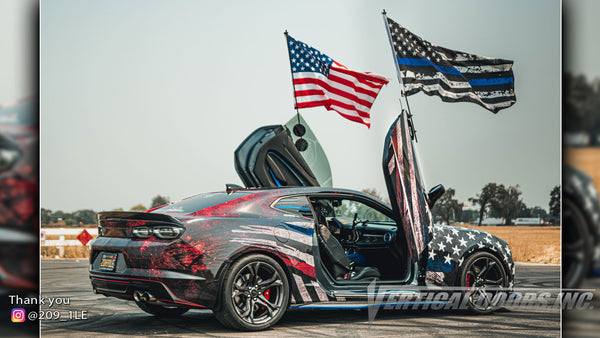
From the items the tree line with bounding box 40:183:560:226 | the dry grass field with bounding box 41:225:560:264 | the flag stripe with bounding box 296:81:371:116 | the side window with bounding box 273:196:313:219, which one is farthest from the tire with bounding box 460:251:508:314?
the tree line with bounding box 40:183:560:226

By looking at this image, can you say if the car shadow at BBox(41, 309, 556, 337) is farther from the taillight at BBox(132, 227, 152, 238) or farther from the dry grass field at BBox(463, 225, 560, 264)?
Result: the dry grass field at BBox(463, 225, 560, 264)

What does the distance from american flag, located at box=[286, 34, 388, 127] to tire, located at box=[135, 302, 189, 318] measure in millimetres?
6227

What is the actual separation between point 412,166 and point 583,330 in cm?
388

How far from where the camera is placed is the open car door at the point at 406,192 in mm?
6312

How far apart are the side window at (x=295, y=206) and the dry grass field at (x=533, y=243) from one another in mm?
8638

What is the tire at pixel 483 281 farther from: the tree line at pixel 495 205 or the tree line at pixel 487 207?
the tree line at pixel 495 205

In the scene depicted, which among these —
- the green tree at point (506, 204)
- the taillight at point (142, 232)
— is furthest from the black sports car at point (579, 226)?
the green tree at point (506, 204)

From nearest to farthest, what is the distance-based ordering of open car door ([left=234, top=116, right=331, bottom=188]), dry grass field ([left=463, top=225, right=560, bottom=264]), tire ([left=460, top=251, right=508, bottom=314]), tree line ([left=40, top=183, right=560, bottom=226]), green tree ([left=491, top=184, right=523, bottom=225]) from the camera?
1. tire ([left=460, top=251, right=508, bottom=314])
2. open car door ([left=234, top=116, right=331, bottom=188])
3. dry grass field ([left=463, top=225, right=560, bottom=264])
4. tree line ([left=40, top=183, right=560, bottom=226])
5. green tree ([left=491, top=184, right=523, bottom=225])

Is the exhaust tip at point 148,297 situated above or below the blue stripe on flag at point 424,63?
below

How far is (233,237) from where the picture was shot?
5430 mm

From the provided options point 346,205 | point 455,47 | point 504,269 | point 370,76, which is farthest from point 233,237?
point 370,76

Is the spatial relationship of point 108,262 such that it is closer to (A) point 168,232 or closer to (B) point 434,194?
(A) point 168,232

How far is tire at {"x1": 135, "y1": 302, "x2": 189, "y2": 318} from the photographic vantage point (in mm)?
6383

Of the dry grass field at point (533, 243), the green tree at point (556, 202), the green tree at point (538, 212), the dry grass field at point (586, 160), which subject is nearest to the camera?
the dry grass field at point (586, 160)
